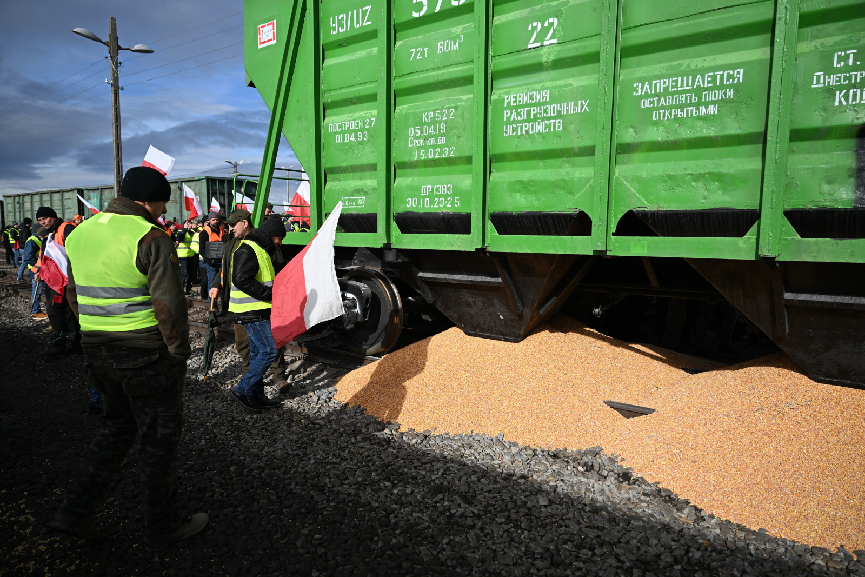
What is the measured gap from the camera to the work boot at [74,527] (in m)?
2.74

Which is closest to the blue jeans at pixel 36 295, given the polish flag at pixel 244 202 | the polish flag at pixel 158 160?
the polish flag at pixel 244 202

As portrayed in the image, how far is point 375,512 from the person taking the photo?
10.1 ft

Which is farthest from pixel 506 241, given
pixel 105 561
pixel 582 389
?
pixel 105 561

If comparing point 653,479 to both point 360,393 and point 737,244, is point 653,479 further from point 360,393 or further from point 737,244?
point 360,393

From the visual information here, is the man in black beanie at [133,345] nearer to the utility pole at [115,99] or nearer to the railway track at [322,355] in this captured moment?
the railway track at [322,355]

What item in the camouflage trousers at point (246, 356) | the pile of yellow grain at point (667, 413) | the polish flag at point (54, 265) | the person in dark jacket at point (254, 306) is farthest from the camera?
the polish flag at point (54, 265)

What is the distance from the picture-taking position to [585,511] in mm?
3055

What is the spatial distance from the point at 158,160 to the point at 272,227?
3.06 metres

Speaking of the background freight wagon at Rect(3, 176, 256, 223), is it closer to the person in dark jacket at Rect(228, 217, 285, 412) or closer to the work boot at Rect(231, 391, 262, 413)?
the person in dark jacket at Rect(228, 217, 285, 412)

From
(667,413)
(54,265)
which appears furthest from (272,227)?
(667,413)

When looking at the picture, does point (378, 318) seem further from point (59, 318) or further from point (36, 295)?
point (36, 295)

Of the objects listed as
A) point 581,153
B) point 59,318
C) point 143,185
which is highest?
point 581,153

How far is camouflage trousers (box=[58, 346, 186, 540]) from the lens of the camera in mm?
2711

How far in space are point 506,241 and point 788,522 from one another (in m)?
2.68
